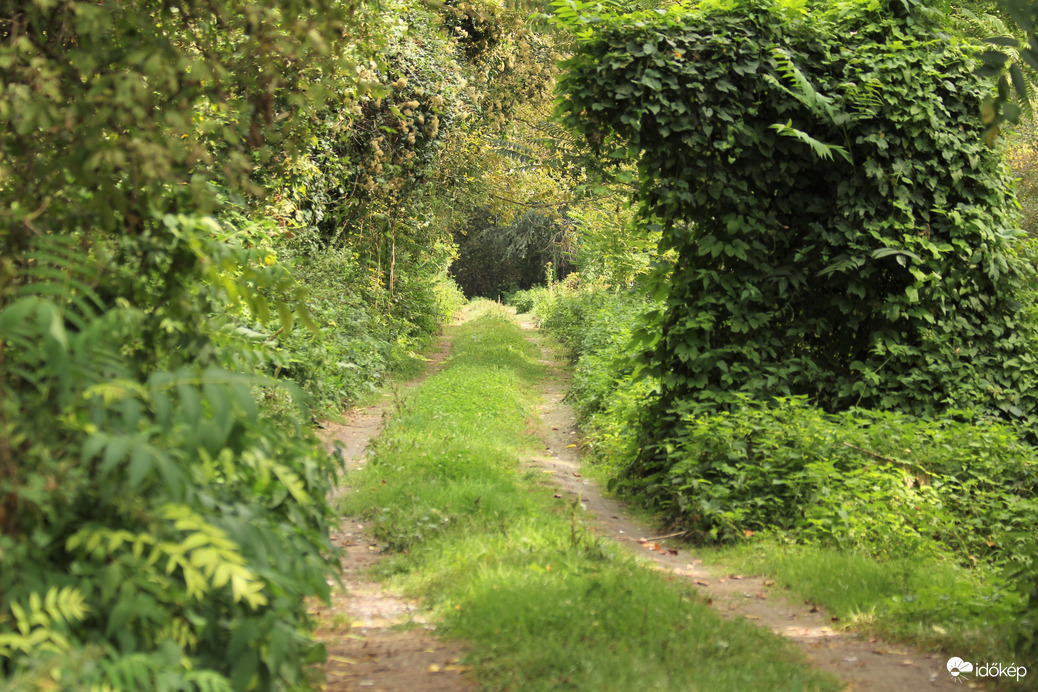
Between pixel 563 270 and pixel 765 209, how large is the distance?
137 ft

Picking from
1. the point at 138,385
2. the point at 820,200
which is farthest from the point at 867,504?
the point at 138,385

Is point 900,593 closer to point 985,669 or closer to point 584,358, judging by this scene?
point 985,669

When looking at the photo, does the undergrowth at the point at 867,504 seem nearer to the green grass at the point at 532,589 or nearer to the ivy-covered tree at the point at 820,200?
the ivy-covered tree at the point at 820,200

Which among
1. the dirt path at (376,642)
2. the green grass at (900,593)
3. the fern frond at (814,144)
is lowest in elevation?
the dirt path at (376,642)

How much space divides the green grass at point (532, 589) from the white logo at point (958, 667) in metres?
0.81

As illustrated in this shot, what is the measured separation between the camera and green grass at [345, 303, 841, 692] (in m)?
4.09

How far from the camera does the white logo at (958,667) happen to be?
14.6ft

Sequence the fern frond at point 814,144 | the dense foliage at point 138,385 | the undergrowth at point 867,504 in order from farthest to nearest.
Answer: the fern frond at point 814,144 < the undergrowth at point 867,504 < the dense foliage at point 138,385

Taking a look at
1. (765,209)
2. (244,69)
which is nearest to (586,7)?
(765,209)

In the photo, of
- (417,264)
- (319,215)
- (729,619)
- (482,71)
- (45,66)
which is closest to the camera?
(45,66)

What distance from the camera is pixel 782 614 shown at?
5453 millimetres

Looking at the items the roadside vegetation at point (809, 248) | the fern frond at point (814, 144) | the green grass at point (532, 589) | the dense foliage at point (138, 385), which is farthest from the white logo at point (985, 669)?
the fern frond at point (814, 144)

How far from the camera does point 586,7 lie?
764 centimetres

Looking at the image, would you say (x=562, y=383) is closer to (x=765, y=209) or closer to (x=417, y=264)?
(x=417, y=264)
